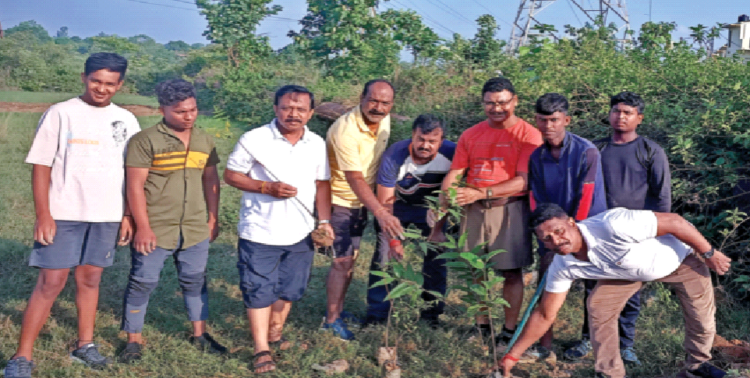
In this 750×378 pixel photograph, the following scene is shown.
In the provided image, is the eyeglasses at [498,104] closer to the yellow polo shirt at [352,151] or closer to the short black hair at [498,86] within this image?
the short black hair at [498,86]

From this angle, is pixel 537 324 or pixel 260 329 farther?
pixel 260 329

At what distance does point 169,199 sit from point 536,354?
2.41m

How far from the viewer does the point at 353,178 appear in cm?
405

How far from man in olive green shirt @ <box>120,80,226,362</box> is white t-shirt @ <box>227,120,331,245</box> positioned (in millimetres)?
286

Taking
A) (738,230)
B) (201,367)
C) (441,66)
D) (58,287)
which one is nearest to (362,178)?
(201,367)

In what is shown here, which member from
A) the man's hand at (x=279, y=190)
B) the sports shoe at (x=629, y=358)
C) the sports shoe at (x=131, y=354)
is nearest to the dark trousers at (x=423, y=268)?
the man's hand at (x=279, y=190)

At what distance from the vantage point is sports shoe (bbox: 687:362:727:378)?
3535mm

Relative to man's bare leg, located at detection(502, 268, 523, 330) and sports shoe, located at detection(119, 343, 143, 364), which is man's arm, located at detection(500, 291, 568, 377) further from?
sports shoe, located at detection(119, 343, 143, 364)

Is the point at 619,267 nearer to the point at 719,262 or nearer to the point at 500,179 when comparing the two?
the point at 719,262

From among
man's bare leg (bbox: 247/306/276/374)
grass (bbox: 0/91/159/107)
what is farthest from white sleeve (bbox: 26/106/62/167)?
grass (bbox: 0/91/159/107)

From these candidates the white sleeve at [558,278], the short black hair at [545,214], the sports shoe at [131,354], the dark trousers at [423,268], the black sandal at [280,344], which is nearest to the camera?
the short black hair at [545,214]

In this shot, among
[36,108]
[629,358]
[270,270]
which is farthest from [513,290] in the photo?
[36,108]

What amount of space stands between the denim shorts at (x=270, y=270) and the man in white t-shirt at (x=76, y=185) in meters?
0.71

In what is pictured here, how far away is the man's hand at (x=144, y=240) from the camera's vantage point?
369 cm
